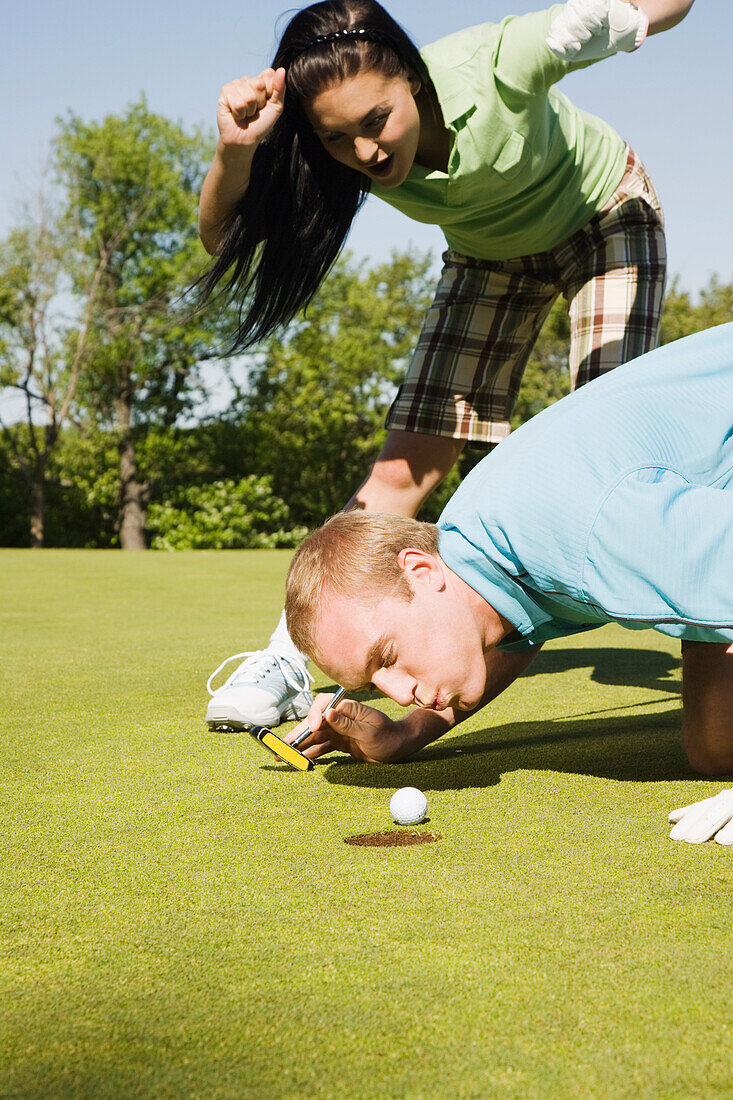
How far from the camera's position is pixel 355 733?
8.93 feet

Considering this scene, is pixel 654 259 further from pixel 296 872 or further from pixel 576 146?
pixel 296 872

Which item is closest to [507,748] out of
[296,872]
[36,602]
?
[296,872]

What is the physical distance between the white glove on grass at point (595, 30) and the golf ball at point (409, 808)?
1.97m

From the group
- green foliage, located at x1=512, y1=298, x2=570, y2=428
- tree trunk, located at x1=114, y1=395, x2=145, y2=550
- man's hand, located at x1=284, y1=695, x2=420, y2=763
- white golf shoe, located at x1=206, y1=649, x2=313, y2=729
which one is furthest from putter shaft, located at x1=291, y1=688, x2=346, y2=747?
green foliage, located at x1=512, y1=298, x2=570, y2=428

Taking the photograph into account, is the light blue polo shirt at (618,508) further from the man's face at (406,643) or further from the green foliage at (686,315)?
the green foliage at (686,315)

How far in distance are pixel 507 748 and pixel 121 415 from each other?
26575mm

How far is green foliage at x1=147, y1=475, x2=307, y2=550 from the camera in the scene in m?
25.4

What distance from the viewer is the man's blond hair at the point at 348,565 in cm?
222

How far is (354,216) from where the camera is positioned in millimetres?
3207

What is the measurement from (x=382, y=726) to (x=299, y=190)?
1588mm

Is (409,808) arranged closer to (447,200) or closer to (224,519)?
(447,200)

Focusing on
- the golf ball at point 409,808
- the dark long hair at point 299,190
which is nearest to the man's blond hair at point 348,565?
the golf ball at point 409,808

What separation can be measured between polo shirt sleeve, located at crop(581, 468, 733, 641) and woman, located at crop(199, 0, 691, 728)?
4.88 feet

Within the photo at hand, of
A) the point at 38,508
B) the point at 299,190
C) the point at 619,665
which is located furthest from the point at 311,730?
the point at 38,508
